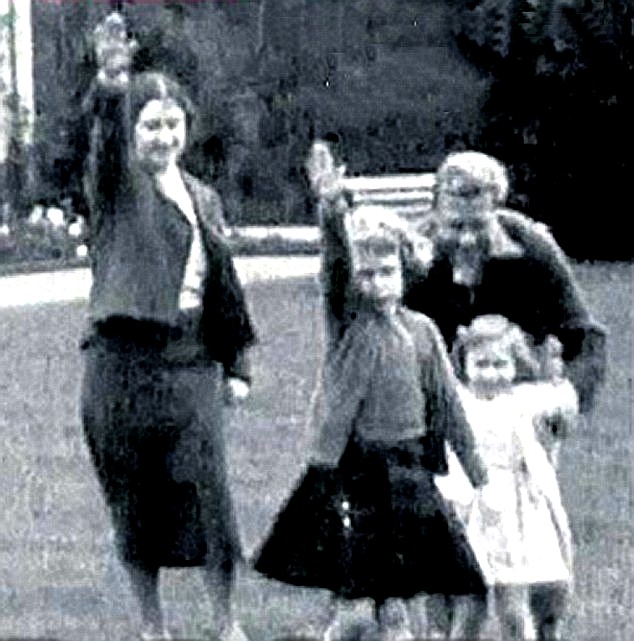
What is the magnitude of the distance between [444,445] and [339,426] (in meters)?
0.31

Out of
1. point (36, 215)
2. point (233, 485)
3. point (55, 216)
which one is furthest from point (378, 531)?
point (36, 215)

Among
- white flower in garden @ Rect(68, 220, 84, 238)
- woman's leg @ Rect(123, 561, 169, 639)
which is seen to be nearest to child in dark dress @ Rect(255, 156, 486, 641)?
woman's leg @ Rect(123, 561, 169, 639)

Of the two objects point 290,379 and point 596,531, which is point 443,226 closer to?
point 596,531

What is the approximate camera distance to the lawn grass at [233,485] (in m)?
9.98

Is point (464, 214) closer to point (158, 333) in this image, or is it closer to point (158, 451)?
point (158, 333)

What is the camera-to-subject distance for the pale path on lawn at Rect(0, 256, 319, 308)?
23984 millimetres

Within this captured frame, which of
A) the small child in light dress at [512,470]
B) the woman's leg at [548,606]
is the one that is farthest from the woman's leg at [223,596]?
the woman's leg at [548,606]

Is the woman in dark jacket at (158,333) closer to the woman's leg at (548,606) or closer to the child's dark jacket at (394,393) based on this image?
the child's dark jacket at (394,393)

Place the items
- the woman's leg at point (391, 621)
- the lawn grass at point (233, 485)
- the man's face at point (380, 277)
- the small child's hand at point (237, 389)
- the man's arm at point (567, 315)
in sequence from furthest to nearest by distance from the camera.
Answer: the lawn grass at point (233, 485) < the small child's hand at point (237, 389) < the man's arm at point (567, 315) < the woman's leg at point (391, 621) < the man's face at point (380, 277)

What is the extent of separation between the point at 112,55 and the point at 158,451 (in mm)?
1227

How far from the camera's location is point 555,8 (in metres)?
30.8

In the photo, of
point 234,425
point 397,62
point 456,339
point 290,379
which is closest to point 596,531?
A: point 456,339

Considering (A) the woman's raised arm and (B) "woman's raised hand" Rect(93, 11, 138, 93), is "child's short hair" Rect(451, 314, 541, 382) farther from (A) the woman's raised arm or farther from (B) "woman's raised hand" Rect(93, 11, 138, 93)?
(B) "woman's raised hand" Rect(93, 11, 138, 93)

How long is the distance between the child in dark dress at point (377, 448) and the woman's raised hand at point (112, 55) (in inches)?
27.6
